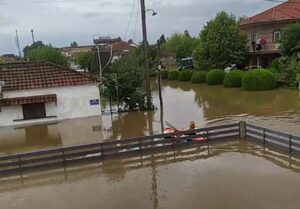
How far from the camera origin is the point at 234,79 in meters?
37.7

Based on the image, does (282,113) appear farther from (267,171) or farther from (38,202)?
(38,202)

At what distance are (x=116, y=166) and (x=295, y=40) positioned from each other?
26908 millimetres

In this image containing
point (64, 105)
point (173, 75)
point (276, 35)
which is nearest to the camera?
point (64, 105)

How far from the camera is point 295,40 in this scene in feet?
117

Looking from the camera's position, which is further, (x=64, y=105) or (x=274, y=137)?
(x=64, y=105)

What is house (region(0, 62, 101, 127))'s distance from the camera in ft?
79.4

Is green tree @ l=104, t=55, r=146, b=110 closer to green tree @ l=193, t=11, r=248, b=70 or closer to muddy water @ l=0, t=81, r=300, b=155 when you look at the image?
muddy water @ l=0, t=81, r=300, b=155

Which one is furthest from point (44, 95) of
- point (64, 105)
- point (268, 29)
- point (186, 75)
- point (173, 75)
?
point (173, 75)

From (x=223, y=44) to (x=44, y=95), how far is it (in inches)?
1010

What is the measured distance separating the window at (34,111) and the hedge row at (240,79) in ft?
58.2

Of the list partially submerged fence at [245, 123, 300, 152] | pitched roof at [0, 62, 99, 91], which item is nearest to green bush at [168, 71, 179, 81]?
pitched roof at [0, 62, 99, 91]

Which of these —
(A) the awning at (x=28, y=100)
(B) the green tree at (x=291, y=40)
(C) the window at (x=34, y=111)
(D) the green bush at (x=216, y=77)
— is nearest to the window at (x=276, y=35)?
(B) the green tree at (x=291, y=40)

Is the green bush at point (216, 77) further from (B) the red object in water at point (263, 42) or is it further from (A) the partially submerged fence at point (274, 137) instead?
(A) the partially submerged fence at point (274, 137)

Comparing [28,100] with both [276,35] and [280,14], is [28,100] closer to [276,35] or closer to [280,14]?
[276,35]
